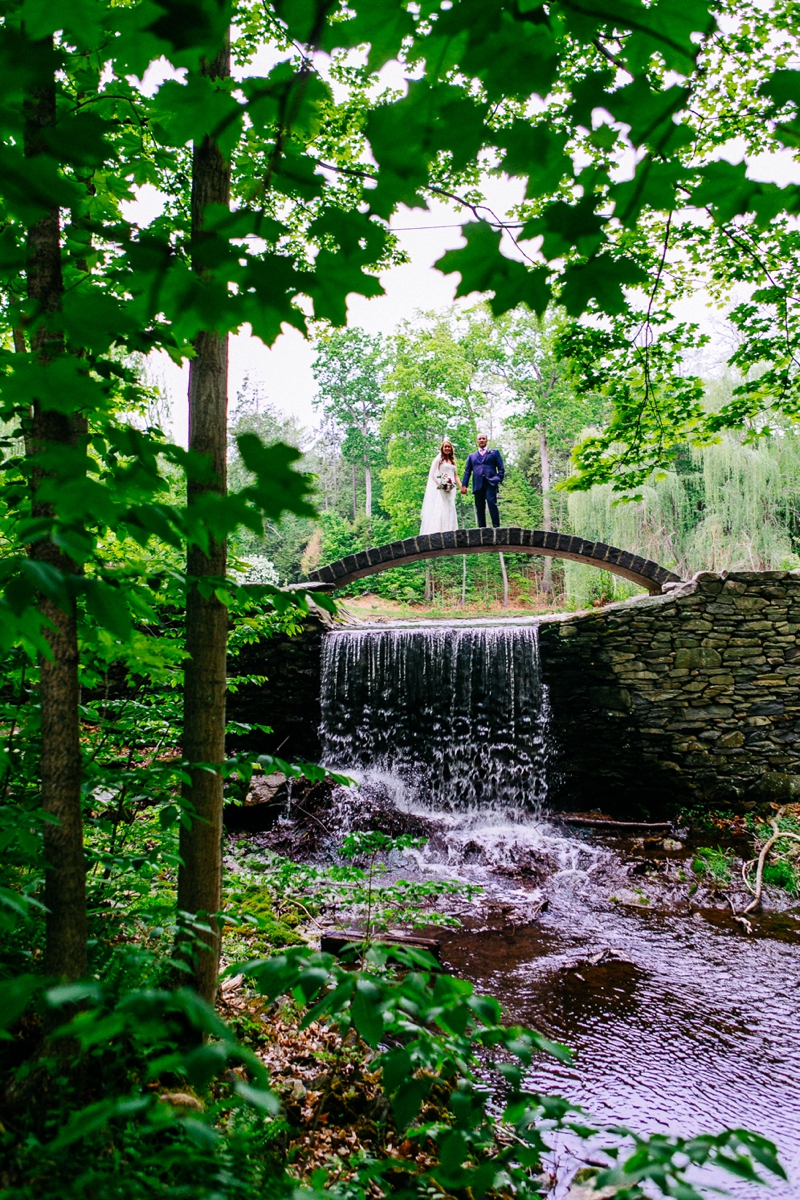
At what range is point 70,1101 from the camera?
1146 mm

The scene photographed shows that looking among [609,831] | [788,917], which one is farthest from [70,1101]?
[609,831]

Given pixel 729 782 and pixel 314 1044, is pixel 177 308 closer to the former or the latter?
pixel 314 1044

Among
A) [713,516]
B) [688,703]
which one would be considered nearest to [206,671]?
[688,703]

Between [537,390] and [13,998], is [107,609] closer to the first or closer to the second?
[13,998]

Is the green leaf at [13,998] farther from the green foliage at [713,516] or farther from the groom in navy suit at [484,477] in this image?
the green foliage at [713,516]

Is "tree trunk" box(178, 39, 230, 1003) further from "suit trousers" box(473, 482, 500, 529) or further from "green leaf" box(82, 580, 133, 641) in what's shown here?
"suit trousers" box(473, 482, 500, 529)

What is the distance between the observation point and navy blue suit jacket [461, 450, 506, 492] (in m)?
9.16

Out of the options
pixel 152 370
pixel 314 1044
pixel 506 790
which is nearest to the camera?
pixel 314 1044

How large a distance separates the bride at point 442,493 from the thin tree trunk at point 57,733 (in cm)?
965

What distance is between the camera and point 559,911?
426cm

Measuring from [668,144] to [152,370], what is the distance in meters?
12.1

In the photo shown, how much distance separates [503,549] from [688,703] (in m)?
2.87

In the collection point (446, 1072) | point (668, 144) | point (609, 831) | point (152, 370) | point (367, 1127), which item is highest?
point (152, 370)

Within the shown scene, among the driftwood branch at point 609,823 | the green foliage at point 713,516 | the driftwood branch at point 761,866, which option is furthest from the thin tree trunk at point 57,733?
the green foliage at point 713,516
